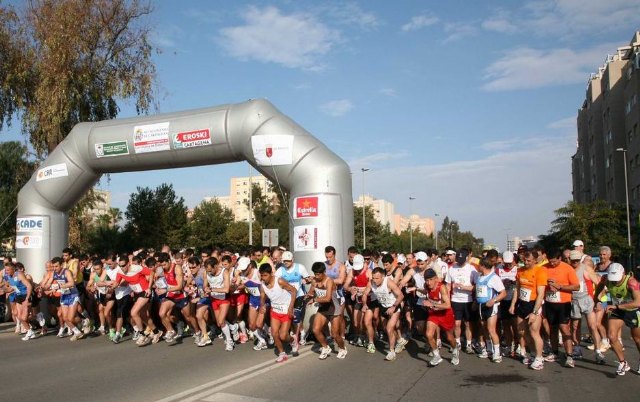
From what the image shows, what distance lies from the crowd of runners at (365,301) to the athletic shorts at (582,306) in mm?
19

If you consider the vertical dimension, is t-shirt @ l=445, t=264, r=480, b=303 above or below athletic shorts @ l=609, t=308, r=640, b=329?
above

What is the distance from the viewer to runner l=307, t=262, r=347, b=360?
952cm

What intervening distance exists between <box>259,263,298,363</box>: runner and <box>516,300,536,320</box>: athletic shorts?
3594 millimetres

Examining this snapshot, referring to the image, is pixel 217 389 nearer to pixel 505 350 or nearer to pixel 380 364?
pixel 380 364

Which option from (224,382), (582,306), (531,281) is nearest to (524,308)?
(531,281)

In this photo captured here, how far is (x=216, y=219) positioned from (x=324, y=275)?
1518 inches

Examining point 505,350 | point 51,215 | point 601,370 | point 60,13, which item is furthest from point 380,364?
point 60,13

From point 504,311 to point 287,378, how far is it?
13.1 ft

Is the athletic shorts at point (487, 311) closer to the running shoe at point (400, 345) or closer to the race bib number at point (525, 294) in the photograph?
the race bib number at point (525, 294)

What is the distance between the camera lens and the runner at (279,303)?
9391 millimetres

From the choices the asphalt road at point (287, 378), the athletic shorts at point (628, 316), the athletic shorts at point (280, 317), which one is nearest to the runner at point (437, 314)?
the asphalt road at point (287, 378)

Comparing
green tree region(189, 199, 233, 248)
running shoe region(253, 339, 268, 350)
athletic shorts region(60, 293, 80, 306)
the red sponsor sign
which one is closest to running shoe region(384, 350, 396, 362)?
running shoe region(253, 339, 268, 350)

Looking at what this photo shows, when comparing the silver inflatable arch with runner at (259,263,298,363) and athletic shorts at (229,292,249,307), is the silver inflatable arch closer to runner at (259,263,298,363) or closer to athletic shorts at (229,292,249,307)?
athletic shorts at (229,292,249,307)

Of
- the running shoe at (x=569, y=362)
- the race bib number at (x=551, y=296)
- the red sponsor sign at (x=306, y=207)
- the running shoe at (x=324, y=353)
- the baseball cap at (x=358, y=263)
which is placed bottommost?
the running shoe at (x=569, y=362)
